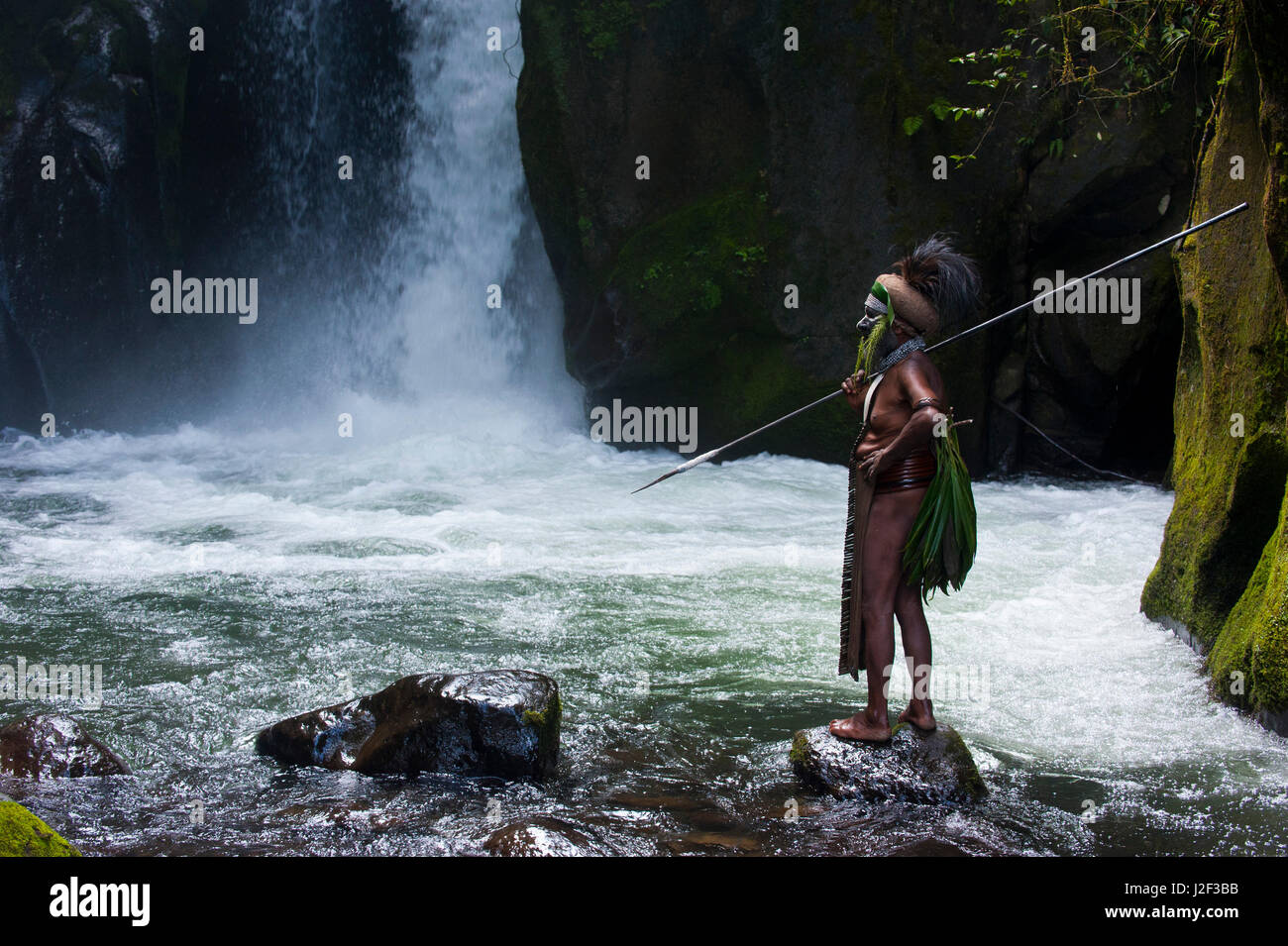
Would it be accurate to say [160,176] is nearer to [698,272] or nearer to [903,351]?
[698,272]

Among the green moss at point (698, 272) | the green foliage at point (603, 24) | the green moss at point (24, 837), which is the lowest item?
the green moss at point (24, 837)

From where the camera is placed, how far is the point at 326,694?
6.00 metres

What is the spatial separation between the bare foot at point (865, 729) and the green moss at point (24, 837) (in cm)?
292

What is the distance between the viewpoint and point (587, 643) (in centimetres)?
692

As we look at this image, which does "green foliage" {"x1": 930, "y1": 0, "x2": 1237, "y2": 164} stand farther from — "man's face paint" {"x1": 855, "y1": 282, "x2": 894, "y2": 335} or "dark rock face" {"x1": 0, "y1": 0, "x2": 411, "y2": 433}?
"dark rock face" {"x1": 0, "y1": 0, "x2": 411, "y2": 433}

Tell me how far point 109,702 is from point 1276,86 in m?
6.60

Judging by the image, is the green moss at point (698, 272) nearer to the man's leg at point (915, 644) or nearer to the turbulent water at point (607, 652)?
the turbulent water at point (607, 652)

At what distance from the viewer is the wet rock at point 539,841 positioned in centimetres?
379

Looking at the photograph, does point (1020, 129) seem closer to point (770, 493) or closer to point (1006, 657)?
point (770, 493)

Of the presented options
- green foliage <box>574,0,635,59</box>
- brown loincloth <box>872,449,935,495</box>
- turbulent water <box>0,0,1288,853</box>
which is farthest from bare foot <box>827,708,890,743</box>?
green foliage <box>574,0,635,59</box>

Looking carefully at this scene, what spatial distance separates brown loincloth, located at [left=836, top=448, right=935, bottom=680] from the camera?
15.0 feet

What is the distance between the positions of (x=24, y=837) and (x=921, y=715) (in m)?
3.29

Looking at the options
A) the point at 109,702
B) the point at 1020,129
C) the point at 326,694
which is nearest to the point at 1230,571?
the point at 326,694

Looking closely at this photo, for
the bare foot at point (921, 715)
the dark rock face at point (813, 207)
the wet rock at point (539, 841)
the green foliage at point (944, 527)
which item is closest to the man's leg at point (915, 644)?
the bare foot at point (921, 715)
